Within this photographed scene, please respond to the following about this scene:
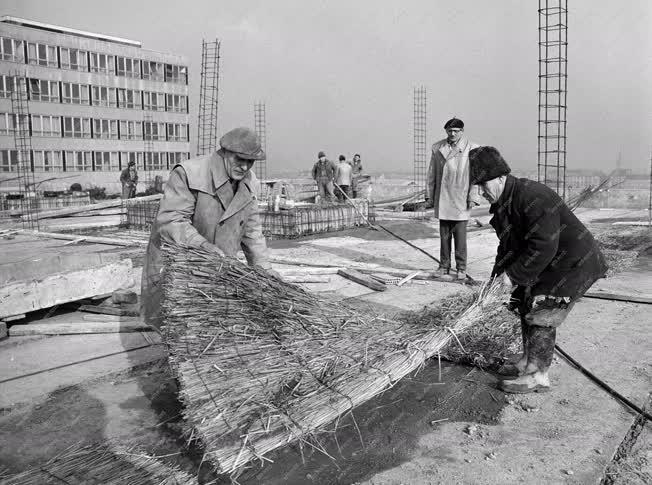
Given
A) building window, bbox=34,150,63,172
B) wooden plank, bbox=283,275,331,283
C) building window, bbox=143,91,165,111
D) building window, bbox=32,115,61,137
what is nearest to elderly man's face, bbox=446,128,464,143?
wooden plank, bbox=283,275,331,283

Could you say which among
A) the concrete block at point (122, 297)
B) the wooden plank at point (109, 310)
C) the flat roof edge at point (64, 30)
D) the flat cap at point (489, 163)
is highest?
the flat roof edge at point (64, 30)

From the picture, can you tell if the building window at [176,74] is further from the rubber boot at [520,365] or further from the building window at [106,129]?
the rubber boot at [520,365]

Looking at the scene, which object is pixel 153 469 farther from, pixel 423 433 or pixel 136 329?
pixel 136 329

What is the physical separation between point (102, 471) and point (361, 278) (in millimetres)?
4778

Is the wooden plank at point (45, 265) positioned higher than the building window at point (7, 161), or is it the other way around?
the building window at point (7, 161)

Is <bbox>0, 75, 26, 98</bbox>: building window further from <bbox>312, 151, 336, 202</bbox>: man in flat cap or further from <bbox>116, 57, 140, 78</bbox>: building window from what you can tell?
<bbox>312, 151, 336, 202</bbox>: man in flat cap

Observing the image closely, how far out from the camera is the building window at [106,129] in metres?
42.7

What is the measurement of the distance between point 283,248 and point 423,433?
741 cm

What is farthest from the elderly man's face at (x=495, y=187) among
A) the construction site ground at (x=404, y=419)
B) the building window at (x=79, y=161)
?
the building window at (x=79, y=161)

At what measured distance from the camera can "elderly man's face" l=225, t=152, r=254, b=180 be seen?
3.79 metres

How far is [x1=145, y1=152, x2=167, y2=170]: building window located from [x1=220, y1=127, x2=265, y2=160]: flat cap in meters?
44.4

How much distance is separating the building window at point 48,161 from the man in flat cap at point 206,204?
128 feet

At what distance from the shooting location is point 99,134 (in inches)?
1687

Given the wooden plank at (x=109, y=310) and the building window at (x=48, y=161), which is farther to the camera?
the building window at (x=48, y=161)
